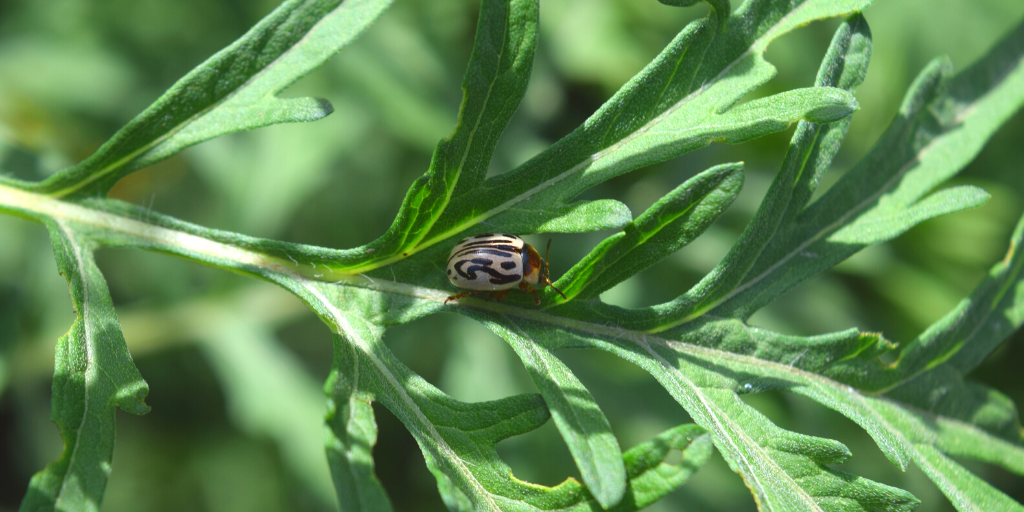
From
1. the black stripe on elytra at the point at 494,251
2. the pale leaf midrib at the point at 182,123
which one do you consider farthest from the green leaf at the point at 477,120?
the pale leaf midrib at the point at 182,123

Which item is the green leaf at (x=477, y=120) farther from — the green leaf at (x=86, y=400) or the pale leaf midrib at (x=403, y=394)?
the green leaf at (x=86, y=400)

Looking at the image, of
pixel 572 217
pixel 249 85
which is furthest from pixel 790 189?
pixel 249 85

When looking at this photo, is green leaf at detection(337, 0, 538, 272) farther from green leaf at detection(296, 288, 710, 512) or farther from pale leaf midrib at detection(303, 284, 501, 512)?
green leaf at detection(296, 288, 710, 512)

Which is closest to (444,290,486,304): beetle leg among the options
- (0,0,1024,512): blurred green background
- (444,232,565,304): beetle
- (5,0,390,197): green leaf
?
(444,232,565,304): beetle

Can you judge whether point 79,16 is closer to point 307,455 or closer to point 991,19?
point 307,455

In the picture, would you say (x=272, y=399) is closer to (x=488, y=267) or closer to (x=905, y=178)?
(x=488, y=267)

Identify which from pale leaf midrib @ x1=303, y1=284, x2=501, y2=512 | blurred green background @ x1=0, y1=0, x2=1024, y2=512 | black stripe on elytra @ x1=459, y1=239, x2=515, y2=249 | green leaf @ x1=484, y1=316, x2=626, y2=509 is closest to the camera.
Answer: green leaf @ x1=484, y1=316, x2=626, y2=509

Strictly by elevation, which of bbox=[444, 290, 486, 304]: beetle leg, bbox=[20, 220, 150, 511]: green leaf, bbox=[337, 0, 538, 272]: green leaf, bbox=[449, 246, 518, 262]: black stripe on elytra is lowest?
bbox=[20, 220, 150, 511]: green leaf
